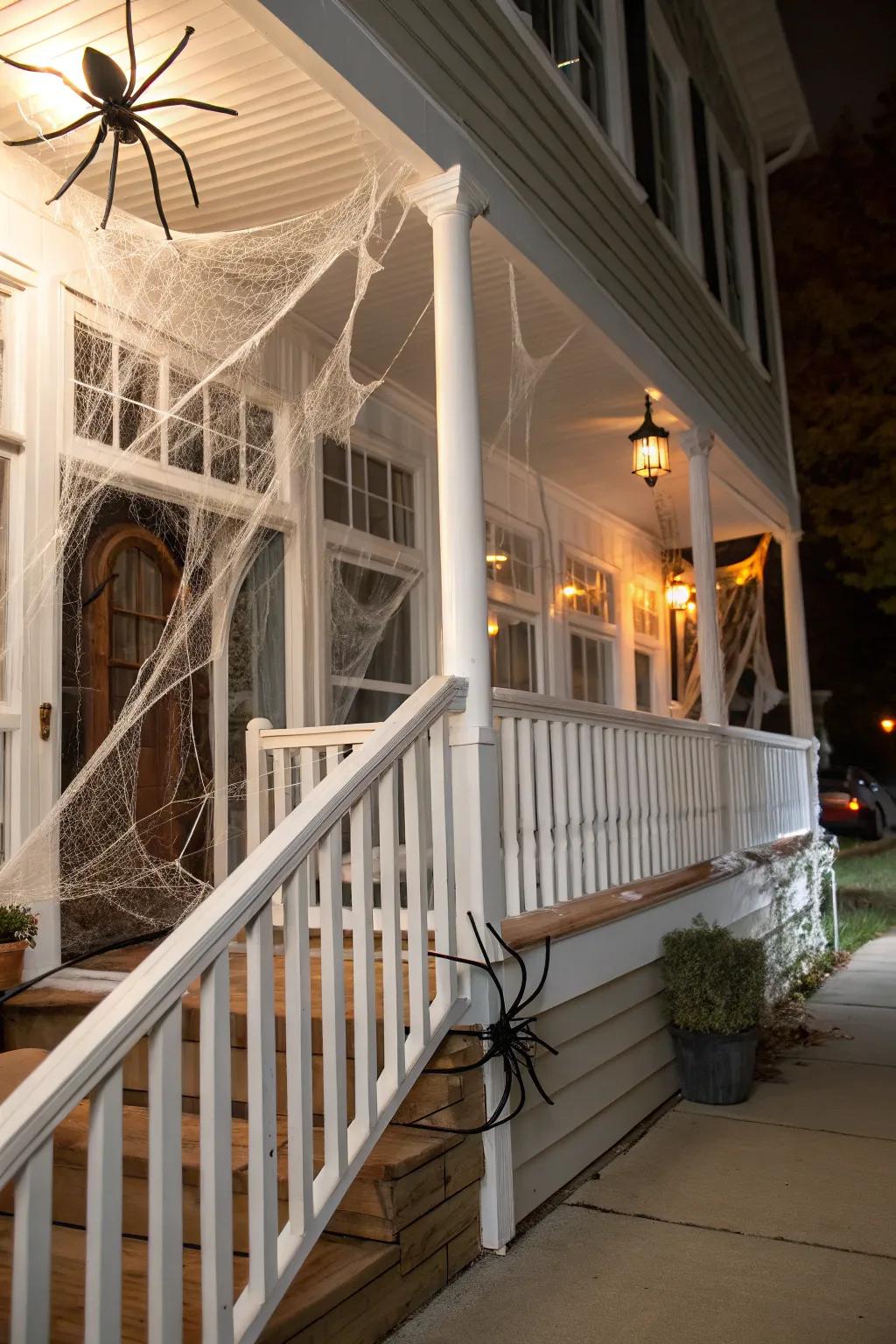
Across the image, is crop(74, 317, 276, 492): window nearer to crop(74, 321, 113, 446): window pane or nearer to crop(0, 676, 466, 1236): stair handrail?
crop(74, 321, 113, 446): window pane

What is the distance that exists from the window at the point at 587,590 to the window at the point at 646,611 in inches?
23.0

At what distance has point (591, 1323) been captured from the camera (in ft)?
9.52

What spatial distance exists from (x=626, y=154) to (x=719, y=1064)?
5.01 meters

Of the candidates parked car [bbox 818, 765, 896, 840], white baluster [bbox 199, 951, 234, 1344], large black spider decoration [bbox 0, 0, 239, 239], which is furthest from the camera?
parked car [bbox 818, 765, 896, 840]

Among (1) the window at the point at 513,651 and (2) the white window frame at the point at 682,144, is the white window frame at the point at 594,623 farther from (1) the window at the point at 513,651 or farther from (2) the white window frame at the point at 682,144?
(2) the white window frame at the point at 682,144

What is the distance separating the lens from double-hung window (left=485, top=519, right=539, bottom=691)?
764 cm

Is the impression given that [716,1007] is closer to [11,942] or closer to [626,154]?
[11,942]

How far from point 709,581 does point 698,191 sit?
127 inches

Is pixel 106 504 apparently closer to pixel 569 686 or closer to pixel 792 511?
pixel 569 686

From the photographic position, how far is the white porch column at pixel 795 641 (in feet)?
29.5

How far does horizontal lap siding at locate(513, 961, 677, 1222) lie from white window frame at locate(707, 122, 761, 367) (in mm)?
5513

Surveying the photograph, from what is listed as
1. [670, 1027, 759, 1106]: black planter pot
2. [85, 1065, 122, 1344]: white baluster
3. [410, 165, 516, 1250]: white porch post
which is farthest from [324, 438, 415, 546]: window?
[85, 1065, 122, 1344]: white baluster

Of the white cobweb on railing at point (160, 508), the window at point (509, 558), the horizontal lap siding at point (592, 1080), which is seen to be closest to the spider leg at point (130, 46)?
the white cobweb on railing at point (160, 508)

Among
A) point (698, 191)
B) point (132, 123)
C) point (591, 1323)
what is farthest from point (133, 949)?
point (698, 191)
